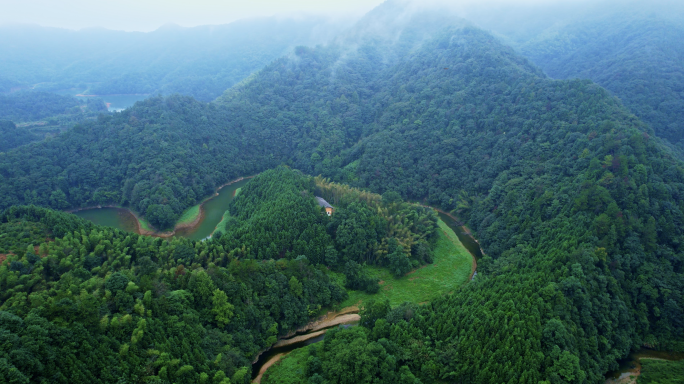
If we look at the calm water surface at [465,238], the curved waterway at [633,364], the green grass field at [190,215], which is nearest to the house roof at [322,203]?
the calm water surface at [465,238]

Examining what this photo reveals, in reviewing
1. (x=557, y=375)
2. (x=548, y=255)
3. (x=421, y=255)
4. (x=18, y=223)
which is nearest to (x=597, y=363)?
(x=557, y=375)

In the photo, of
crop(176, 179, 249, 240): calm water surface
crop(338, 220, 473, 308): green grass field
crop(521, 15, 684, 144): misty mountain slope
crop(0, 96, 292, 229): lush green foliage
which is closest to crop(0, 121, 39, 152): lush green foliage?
crop(0, 96, 292, 229): lush green foliage

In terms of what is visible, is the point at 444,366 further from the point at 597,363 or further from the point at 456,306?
the point at 597,363

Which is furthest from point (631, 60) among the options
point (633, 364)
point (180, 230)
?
point (180, 230)

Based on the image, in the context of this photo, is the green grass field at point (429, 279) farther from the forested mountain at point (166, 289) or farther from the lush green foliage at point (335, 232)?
the forested mountain at point (166, 289)

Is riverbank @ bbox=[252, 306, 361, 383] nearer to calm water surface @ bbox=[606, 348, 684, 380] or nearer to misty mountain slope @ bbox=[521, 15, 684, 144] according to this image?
calm water surface @ bbox=[606, 348, 684, 380]

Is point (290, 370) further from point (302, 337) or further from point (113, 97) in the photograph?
point (113, 97)
